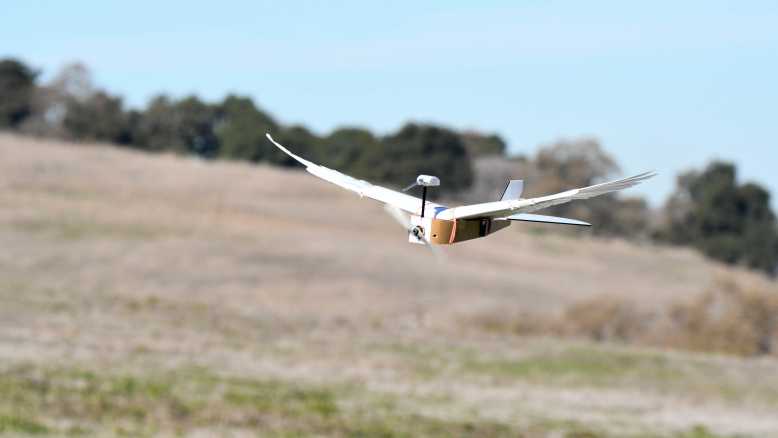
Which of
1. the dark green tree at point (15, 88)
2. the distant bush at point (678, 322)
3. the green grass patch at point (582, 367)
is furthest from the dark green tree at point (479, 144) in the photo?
the distant bush at point (678, 322)

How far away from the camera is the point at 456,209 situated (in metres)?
3.33

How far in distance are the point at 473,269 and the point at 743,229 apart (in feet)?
297

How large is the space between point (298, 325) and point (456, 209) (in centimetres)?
7992

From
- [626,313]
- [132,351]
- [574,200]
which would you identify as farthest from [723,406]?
[574,200]

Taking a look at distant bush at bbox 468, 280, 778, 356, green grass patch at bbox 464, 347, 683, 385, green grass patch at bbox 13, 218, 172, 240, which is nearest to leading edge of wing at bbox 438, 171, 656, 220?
green grass patch at bbox 464, 347, 683, 385

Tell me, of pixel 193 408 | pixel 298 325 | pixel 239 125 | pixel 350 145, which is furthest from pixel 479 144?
pixel 298 325

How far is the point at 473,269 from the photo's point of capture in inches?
4186

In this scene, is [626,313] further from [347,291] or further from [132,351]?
[132,351]

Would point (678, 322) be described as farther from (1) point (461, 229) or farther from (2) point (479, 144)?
(1) point (461, 229)

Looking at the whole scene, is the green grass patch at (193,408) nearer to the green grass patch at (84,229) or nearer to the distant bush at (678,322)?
the distant bush at (678,322)

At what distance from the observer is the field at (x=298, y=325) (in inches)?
1734

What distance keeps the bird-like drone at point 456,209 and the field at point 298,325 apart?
3.41 m

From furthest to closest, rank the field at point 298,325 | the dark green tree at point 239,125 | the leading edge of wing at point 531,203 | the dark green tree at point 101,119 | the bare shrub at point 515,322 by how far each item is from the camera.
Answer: the bare shrub at point 515,322, the field at point 298,325, the dark green tree at point 101,119, the dark green tree at point 239,125, the leading edge of wing at point 531,203

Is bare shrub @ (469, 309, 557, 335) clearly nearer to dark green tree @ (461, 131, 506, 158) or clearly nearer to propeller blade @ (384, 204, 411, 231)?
dark green tree @ (461, 131, 506, 158)
